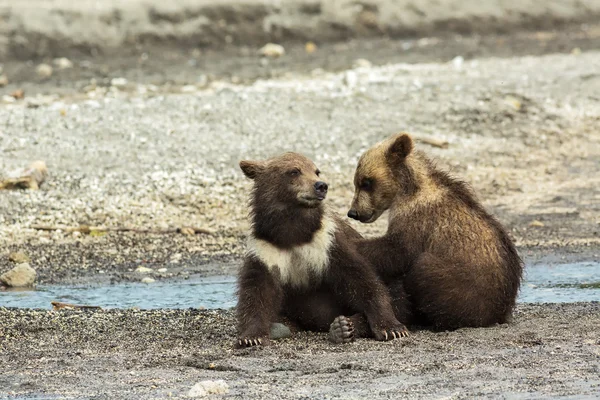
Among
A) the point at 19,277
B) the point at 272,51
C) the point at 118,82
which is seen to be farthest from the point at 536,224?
the point at 272,51

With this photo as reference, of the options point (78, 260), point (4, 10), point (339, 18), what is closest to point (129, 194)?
point (78, 260)

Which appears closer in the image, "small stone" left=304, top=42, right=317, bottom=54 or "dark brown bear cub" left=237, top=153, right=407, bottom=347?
"dark brown bear cub" left=237, top=153, right=407, bottom=347

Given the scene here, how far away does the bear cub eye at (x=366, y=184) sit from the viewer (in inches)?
351

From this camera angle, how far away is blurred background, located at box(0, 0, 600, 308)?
11508 mm

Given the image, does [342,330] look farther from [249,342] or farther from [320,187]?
[320,187]

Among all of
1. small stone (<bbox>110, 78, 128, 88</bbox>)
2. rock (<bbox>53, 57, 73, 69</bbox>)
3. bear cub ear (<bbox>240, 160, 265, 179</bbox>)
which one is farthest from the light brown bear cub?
rock (<bbox>53, 57, 73, 69</bbox>)

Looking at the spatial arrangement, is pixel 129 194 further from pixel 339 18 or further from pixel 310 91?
pixel 339 18

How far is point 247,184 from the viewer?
13375 mm

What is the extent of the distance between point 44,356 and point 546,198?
7.36 meters

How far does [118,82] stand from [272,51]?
134 inches

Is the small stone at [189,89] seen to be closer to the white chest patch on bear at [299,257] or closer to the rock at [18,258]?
the rock at [18,258]

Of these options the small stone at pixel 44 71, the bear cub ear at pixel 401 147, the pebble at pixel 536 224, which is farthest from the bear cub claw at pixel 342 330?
the small stone at pixel 44 71

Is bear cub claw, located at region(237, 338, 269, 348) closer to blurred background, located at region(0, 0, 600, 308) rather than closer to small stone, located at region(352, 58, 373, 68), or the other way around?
blurred background, located at region(0, 0, 600, 308)

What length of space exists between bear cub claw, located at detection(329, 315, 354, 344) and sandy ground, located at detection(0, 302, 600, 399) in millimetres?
72
